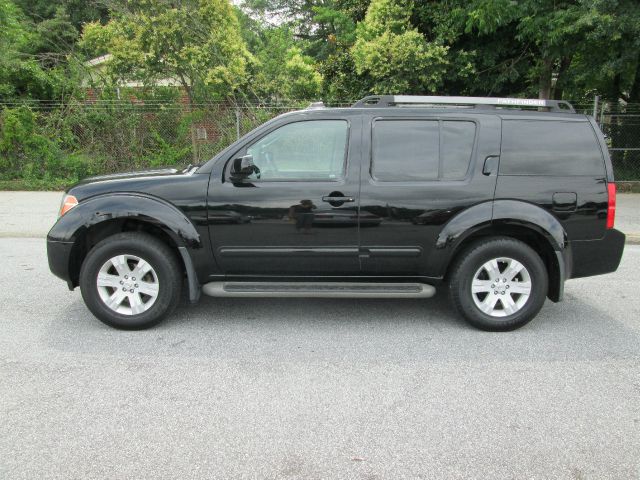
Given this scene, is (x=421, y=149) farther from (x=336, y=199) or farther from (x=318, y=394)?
(x=318, y=394)

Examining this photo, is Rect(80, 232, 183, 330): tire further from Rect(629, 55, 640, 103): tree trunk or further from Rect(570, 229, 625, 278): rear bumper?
Rect(629, 55, 640, 103): tree trunk

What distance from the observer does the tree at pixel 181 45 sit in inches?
456

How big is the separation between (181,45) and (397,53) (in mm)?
4961

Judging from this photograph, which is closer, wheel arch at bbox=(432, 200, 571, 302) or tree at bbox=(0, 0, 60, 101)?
wheel arch at bbox=(432, 200, 571, 302)

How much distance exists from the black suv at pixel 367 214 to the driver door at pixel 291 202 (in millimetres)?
Answer: 11

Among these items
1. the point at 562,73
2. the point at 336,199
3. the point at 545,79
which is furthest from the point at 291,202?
the point at 562,73

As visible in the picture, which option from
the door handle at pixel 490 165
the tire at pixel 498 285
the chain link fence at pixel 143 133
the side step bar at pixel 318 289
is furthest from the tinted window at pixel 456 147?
the chain link fence at pixel 143 133

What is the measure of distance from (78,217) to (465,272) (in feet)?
10.4

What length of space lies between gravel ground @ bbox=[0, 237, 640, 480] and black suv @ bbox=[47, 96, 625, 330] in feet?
1.25

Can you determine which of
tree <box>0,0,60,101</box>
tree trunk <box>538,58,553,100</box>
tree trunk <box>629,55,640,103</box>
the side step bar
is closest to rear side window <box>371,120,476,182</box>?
the side step bar

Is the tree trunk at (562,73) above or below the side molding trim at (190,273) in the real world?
above

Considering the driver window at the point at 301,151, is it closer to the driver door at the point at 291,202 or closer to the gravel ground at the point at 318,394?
the driver door at the point at 291,202

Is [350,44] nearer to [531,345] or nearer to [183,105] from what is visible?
[183,105]

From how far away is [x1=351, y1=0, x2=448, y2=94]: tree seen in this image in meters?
11.8
